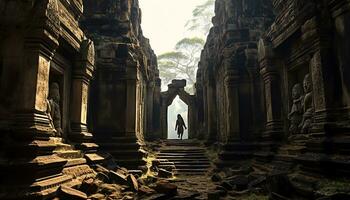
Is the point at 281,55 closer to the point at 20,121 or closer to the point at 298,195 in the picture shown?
the point at 298,195

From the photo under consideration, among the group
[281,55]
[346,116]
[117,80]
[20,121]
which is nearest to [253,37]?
[281,55]

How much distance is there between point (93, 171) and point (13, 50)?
355cm

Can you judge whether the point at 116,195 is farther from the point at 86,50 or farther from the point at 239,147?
the point at 239,147

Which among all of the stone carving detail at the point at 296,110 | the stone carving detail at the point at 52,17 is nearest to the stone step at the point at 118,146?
the stone carving detail at the point at 52,17

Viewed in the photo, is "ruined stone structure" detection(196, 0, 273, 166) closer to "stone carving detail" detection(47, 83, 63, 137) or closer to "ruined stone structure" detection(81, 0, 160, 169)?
"ruined stone structure" detection(81, 0, 160, 169)

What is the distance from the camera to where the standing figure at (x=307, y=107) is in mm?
7023

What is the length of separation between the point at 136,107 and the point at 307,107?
242 inches

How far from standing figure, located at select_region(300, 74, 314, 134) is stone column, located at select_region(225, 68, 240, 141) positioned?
3834 millimetres

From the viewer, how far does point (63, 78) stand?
7.57 metres

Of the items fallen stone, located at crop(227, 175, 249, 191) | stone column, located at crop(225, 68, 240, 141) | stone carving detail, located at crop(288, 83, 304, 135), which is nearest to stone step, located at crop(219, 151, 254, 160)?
stone column, located at crop(225, 68, 240, 141)

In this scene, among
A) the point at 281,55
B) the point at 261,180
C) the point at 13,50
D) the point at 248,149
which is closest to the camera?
the point at 13,50

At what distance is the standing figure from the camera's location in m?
7.02

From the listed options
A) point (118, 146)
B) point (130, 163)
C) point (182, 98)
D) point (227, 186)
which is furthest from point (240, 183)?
point (182, 98)

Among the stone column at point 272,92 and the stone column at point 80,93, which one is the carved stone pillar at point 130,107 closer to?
the stone column at point 80,93
